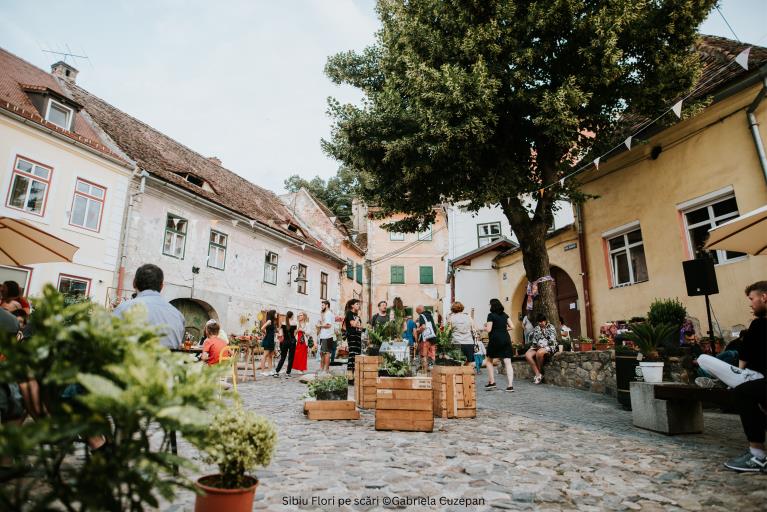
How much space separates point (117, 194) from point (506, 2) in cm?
1341

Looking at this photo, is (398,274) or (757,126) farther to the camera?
(398,274)

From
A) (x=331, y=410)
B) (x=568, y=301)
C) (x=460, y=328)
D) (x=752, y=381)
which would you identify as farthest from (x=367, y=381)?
(x=568, y=301)

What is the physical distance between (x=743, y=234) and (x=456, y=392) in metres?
4.57

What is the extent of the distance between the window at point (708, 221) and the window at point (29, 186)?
1750 cm

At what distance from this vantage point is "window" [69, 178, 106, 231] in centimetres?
1323

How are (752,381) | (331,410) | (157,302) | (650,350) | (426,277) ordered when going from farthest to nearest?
(426,277), (331,410), (650,350), (752,381), (157,302)

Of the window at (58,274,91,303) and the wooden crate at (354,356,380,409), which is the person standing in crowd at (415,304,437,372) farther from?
the window at (58,274,91,303)

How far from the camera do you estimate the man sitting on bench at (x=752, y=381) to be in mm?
3840

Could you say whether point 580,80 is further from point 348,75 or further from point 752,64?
point 348,75

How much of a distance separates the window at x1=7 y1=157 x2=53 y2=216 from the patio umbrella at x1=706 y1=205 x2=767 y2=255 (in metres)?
16.1

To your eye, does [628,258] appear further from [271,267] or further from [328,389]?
[271,267]

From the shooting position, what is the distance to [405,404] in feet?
18.3

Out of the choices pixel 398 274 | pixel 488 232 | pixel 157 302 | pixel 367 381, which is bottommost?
pixel 367 381

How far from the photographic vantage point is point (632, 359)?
710cm
